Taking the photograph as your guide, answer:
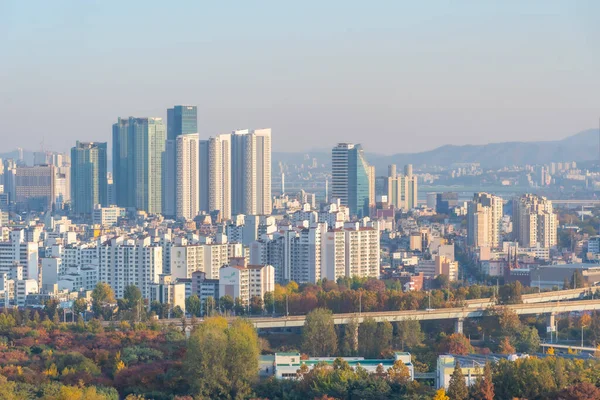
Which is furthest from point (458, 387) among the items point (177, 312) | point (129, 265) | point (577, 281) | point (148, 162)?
point (148, 162)

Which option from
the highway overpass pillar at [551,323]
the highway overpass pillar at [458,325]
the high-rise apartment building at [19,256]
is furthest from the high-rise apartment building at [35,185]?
the highway overpass pillar at [458,325]

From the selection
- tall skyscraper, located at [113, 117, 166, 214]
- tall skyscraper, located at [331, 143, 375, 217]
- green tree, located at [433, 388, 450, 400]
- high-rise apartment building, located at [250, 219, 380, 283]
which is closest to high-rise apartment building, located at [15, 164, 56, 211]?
tall skyscraper, located at [113, 117, 166, 214]

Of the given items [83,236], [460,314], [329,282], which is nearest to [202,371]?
[460,314]

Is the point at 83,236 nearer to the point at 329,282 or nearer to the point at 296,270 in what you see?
the point at 296,270

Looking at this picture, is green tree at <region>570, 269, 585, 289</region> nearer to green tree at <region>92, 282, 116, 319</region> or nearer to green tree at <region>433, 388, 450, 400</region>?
green tree at <region>92, 282, 116, 319</region>

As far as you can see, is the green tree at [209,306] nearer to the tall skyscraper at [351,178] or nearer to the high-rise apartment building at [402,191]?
the tall skyscraper at [351,178]

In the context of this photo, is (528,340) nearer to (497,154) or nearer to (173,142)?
(173,142)
